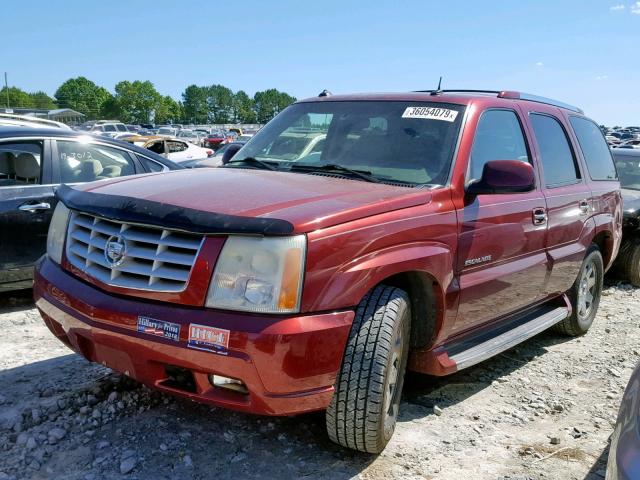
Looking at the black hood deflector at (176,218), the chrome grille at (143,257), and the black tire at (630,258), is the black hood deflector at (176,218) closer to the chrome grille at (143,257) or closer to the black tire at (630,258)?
the chrome grille at (143,257)

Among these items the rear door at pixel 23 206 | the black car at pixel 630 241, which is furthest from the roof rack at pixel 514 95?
the rear door at pixel 23 206

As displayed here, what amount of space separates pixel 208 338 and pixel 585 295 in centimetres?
391

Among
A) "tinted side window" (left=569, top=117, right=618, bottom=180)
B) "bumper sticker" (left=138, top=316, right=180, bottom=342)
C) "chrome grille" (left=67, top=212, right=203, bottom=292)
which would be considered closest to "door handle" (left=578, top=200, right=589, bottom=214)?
"tinted side window" (left=569, top=117, right=618, bottom=180)

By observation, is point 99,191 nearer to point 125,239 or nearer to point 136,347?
point 125,239

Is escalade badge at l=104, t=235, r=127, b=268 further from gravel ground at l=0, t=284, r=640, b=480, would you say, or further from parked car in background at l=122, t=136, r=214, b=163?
parked car in background at l=122, t=136, r=214, b=163

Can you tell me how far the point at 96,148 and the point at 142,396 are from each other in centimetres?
296

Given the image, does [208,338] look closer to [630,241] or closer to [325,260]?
[325,260]

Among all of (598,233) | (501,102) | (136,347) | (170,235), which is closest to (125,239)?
(170,235)

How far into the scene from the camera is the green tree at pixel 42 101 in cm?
12406

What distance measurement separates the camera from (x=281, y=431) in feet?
10.7

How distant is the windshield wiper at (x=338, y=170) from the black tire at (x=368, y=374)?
760mm

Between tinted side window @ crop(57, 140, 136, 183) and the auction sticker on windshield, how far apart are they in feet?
10.2

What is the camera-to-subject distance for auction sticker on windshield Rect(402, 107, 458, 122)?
3678 mm

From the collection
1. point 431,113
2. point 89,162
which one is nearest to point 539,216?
point 431,113
